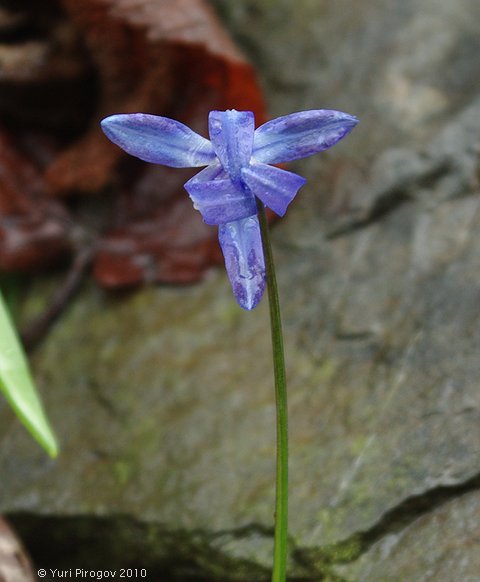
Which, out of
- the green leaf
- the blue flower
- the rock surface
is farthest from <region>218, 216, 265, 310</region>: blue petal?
the rock surface

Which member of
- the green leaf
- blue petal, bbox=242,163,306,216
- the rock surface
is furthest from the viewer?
the rock surface

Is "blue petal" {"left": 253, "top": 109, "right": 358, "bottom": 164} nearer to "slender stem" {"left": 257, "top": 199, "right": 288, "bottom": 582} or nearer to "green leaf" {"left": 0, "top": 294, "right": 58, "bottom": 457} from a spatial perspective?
"slender stem" {"left": 257, "top": 199, "right": 288, "bottom": 582}

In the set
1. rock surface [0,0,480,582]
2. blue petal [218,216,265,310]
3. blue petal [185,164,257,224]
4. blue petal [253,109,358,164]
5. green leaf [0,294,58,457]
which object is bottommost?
rock surface [0,0,480,582]

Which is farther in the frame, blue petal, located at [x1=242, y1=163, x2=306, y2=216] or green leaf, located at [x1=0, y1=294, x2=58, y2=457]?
green leaf, located at [x1=0, y1=294, x2=58, y2=457]

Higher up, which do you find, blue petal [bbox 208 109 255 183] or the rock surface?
blue petal [bbox 208 109 255 183]

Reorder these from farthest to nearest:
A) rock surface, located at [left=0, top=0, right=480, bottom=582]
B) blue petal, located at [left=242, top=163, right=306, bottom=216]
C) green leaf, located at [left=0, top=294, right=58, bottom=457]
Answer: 1. rock surface, located at [left=0, top=0, right=480, bottom=582]
2. green leaf, located at [left=0, top=294, right=58, bottom=457]
3. blue petal, located at [left=242, top=163, right=306, bottom=216]

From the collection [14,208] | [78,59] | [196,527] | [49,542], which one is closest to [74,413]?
[49,542]

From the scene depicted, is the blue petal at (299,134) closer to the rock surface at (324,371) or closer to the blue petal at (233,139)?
the blue petal at (233,139)
